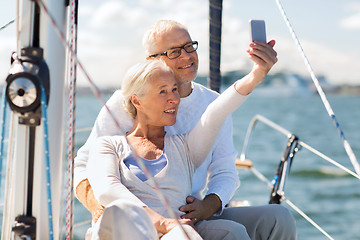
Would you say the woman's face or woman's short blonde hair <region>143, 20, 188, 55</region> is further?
woman's short blonde hair <region>143, 20, 188, 55</region>

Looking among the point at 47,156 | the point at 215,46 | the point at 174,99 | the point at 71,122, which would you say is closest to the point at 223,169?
the point at 174,99

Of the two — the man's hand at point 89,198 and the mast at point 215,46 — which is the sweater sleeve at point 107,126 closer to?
the man's hand at point 89,198

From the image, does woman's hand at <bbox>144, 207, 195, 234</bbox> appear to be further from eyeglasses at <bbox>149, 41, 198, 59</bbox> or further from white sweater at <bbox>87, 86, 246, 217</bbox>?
eyeglasses at <bbox>149, 41, 198, 59</bbox>

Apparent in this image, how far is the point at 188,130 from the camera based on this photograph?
1799 mm

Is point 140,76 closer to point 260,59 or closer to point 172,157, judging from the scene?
point 172,157

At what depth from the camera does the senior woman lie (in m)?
1.47

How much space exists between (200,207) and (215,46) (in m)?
1.15

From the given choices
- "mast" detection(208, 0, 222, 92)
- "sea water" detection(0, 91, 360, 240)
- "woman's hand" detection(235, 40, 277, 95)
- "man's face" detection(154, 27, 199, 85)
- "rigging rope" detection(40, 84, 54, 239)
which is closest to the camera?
"rigging rope" detection(40, 84, 54, 239)

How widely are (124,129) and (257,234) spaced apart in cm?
49

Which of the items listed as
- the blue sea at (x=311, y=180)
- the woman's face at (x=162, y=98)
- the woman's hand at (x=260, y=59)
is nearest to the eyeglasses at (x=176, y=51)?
the woman's face at (x=162, y=98)

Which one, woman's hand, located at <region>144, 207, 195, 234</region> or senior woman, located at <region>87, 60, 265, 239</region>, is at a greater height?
senior woman, located at <region>87, 60, 265, 239</region>

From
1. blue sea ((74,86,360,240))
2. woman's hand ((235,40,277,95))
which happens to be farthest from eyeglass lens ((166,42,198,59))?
blue sea ((74,86,360,240))

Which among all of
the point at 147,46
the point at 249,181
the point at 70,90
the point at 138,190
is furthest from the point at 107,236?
the point at 249,181

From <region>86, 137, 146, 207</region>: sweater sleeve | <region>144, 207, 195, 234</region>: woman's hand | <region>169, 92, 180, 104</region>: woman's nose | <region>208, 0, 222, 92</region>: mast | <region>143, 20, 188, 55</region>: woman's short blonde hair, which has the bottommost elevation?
<region>144, 207, 195, 234</region>: woman's hand
